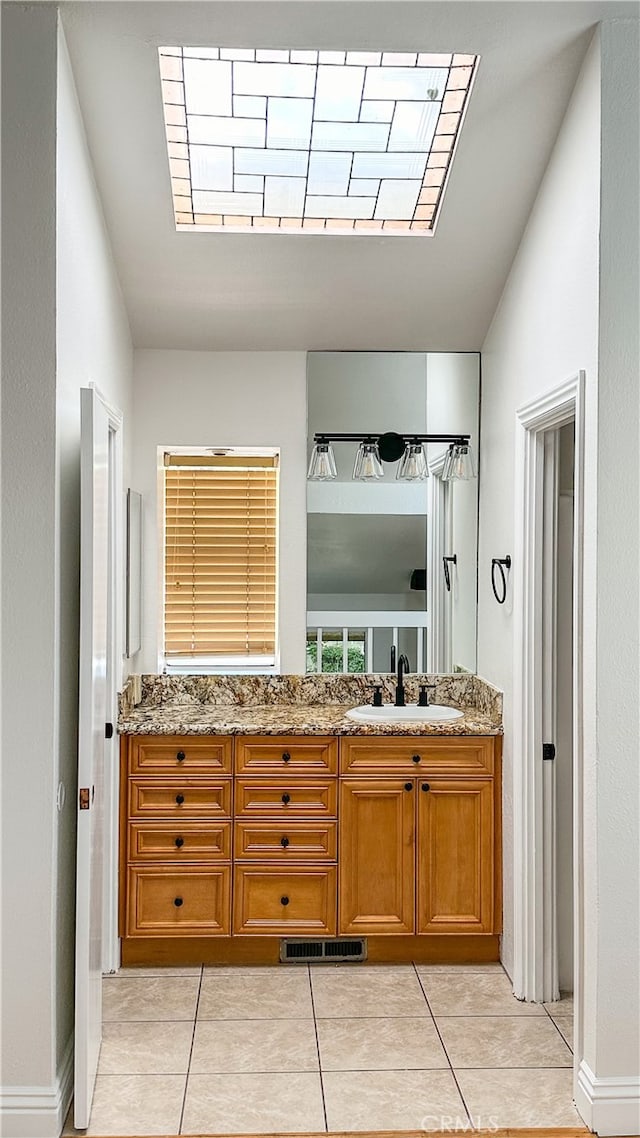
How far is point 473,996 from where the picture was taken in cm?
364

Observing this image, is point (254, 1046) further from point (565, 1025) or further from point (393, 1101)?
point (565, 1025)

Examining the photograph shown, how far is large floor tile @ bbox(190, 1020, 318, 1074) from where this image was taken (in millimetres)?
3111

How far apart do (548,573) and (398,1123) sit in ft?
5.87

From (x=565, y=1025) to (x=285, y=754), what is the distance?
1327 millimetres

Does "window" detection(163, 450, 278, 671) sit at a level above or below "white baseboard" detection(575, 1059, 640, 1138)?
above

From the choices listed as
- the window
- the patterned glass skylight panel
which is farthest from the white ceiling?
the window

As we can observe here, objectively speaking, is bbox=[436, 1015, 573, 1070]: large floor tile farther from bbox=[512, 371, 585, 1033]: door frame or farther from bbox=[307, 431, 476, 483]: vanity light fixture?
bbox=[307, 431, 476, 483]: vanity light fixture

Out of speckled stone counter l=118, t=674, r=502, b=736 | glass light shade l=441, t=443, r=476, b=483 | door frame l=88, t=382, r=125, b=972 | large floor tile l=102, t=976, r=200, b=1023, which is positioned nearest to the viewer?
large floor tile l=102, t=976, r=200, b=1023

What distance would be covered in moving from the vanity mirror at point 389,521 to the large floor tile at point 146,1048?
63.7 inches

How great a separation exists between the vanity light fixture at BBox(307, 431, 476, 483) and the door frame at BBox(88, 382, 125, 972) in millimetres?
911

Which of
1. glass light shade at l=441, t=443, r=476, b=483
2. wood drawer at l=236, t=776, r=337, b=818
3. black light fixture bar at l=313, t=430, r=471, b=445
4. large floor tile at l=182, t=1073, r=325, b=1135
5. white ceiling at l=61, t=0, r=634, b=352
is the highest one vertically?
white ceiling at l=61, t=0, r=634, b=352

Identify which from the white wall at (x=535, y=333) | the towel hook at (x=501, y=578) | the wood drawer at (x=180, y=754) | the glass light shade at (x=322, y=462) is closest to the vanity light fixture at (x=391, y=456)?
the glass light shade at (x=322, y=462)

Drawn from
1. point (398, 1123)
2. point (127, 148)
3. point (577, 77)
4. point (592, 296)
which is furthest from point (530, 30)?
point (398, 1123)

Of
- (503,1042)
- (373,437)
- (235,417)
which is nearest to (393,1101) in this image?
(503,1042)
